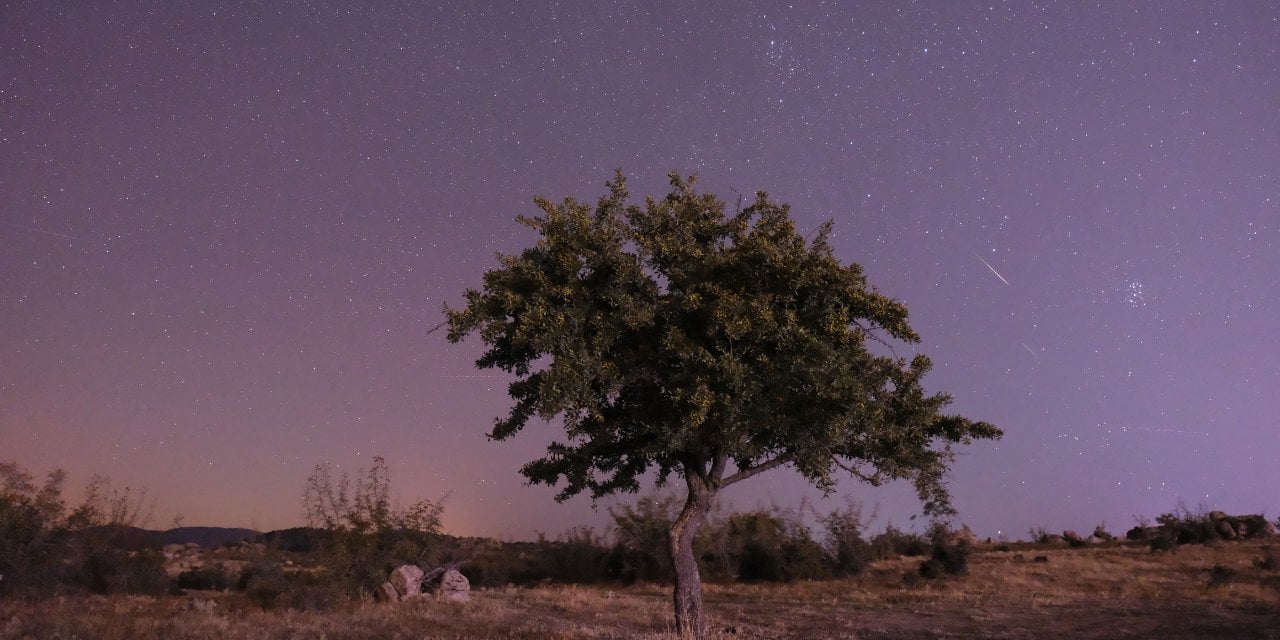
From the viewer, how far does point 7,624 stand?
59.6 ft

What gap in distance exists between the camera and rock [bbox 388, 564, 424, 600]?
102ft

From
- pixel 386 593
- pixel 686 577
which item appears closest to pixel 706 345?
pixel 686 577

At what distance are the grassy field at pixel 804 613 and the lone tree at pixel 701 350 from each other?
4.23 metres

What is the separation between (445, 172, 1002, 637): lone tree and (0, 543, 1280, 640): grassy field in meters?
4.23

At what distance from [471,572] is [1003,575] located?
28428 mm

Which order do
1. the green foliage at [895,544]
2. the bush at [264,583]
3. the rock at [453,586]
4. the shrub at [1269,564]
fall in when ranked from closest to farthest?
the bush at [264,583], the rock at [453,586], the shrub at [1269,564], the green foliage at [895,544]

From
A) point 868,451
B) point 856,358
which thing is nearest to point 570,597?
point 868,451

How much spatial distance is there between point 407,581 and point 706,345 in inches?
788

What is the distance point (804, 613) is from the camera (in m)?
26.3

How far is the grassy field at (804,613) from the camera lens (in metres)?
18.9

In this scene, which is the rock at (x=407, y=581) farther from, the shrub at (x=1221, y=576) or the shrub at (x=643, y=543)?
the shrub at (x=1221, y=576)

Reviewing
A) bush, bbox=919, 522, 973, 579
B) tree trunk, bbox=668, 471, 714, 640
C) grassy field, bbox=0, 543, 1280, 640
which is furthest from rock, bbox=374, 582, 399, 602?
bush, bbox=919, 522, 973, 579

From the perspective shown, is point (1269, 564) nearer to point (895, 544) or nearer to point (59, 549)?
point (895, 544)

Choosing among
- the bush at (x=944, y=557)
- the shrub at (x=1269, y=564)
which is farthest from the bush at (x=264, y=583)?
the shrub at (x=1269, y=564)
